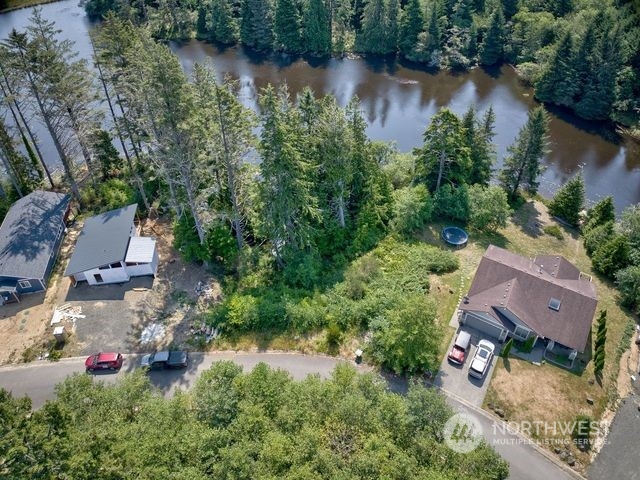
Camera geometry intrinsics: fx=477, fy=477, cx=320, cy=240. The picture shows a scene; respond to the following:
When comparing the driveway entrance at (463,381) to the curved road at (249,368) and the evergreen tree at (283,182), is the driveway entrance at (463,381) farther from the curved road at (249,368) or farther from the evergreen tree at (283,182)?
the evergreen tree at (283,182)

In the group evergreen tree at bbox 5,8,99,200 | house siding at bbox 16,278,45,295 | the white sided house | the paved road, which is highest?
evergreen tree at bbox 5,8,99,200

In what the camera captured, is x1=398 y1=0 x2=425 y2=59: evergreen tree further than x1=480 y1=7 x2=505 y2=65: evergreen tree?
Yes

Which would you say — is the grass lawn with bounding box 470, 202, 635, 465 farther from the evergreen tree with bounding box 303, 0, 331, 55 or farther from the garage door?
the evergreen tree with bounding box 303, 0, 331, 55

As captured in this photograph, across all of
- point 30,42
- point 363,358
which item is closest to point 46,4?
point 30,42

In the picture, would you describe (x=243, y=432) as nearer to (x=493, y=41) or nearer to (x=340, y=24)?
(x=493, y=41)

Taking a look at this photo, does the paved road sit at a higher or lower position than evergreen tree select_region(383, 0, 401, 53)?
lower

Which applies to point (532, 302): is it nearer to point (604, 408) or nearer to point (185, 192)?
point (604, 408)

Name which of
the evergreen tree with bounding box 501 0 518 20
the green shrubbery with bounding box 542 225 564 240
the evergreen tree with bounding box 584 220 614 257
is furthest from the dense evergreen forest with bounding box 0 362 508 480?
the evergreen tree with bounding box 501 0 518 20

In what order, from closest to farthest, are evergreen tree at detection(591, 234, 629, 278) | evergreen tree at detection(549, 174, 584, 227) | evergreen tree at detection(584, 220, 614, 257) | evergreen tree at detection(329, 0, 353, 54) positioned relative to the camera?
evergreen tree at detection(591, 234, 629, 278) < evergreen tree at detection(584, 220, 614, 257) < evergreen tree at detection(549, 174, 584, 227) < evergreen tree at detection(329, 0, 353, 54)
